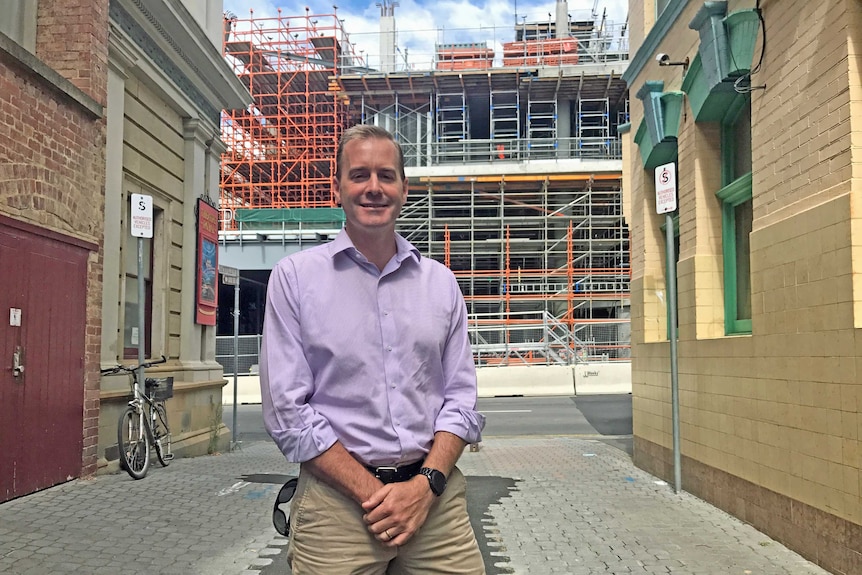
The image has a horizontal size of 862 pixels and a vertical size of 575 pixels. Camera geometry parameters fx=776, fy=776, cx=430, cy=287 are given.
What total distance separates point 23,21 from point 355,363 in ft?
25.4

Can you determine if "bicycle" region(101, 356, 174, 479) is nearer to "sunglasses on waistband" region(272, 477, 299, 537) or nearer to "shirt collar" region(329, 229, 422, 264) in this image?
"sunglasses on waistband" region(272, 477, 299, 537)

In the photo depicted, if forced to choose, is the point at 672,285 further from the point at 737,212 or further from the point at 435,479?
the point at 435,479

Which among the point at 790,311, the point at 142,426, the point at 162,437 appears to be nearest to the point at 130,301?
the point at 162,437

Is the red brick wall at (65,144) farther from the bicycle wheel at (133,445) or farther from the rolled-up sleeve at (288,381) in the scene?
the rolled-up sleeve at (288,381)

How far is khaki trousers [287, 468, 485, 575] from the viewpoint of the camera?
2145mm

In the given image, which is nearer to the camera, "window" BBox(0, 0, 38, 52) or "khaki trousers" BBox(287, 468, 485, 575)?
"khaki trousers" BBox(287, 468, 485, 575)

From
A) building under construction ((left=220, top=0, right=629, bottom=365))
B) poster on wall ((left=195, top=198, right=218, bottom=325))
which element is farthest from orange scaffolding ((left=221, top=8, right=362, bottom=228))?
poster on wall ((left=195, top=198, right=218, bottom=325))

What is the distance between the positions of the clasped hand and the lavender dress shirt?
0.12 metres

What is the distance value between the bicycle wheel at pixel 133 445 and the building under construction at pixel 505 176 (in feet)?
58.6

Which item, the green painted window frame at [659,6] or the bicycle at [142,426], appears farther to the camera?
the green painted window frame at [659,6]

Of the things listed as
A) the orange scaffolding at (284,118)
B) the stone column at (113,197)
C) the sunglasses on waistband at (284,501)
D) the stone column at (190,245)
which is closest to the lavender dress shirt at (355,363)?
the sunglasses on waistband at (284,501)

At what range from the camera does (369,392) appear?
2248 millimetres

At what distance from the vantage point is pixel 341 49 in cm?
3697

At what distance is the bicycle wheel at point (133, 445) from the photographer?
809 centimetres
